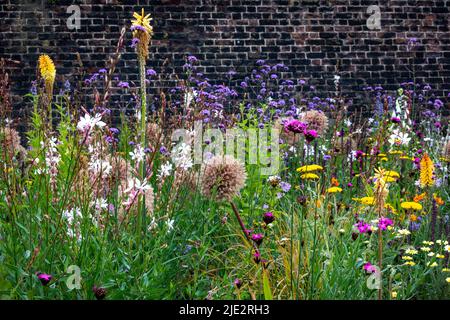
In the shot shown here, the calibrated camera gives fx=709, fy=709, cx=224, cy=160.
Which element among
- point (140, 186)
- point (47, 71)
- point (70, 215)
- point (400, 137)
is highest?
point (47, 71)

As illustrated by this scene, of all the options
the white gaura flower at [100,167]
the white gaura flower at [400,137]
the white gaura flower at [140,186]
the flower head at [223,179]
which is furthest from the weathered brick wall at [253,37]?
the white gaura flower at [140,186]

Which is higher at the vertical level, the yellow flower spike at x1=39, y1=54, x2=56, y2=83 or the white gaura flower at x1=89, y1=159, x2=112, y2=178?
the yellow flower spike at x1=39, y1=54, x2=56, y2=83

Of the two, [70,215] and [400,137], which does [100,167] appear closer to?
[70,215]

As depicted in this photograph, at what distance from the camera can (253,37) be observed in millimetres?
10055

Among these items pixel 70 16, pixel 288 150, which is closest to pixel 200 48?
pixel 70 16

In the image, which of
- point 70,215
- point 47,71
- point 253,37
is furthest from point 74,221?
point 253,37

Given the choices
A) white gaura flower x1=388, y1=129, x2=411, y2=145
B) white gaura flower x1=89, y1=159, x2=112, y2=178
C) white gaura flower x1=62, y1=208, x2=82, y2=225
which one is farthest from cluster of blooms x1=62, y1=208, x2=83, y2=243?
white gaura flower x1=388, y1=129, x2=411, y2=145

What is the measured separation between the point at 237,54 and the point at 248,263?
7.08 metres

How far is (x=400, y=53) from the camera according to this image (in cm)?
1052

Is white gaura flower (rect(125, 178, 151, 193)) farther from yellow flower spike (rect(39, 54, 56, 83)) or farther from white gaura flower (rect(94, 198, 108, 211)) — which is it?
yellow flower spike (rect(39, 54, 56, 83))

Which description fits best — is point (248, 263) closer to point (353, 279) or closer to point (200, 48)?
point (353, 279)

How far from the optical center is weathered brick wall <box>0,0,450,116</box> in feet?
31.9

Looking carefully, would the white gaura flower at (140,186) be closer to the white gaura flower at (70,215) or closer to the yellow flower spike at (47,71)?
the white gaura flower at (70,215)

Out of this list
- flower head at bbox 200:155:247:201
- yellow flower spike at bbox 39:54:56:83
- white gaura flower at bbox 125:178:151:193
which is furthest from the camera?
flower head at bbox 200:155:247:201
